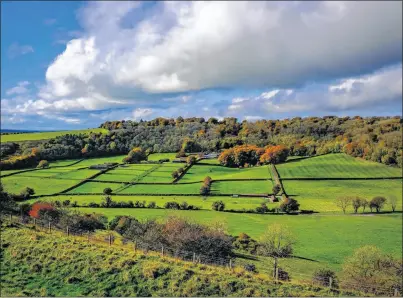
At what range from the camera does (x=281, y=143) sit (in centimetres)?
7581

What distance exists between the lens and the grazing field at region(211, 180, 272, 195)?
172ft

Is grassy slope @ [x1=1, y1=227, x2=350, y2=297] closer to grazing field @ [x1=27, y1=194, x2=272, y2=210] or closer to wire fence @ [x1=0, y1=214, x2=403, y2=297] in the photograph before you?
wire fence @ [x1=0, y1=214, x2=403, y2=297]

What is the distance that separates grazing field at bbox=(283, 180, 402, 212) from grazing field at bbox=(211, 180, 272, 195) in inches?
128

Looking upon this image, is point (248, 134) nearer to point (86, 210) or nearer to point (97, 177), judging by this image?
point (97, 177)

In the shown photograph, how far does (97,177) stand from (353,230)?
37.0m

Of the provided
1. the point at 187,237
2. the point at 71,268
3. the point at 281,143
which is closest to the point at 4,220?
the point at 71,268

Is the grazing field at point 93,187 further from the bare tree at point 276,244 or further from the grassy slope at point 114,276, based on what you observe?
the grassy slope at point 114,276

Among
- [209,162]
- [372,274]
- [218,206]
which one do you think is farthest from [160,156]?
[372,274]

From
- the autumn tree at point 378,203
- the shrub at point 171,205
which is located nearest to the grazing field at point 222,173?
the shrub at point 171,205

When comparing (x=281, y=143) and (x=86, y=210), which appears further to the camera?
(x=281, y=143)

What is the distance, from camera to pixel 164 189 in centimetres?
5238

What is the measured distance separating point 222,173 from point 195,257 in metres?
42.6

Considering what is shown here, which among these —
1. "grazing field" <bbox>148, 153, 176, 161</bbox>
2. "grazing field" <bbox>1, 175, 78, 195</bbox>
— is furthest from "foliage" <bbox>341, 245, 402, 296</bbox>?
"grazing field" <bbox>148, 153, 176, 161</bbox>

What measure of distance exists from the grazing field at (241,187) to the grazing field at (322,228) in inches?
370
